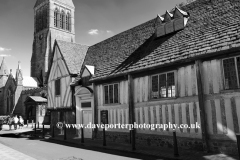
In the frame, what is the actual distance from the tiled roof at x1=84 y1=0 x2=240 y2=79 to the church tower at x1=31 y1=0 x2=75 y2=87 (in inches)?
1422

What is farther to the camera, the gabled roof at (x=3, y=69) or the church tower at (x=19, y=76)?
the gabled roof at (x=3, y=69)

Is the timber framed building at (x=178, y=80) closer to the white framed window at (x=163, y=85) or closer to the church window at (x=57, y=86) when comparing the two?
the white framed window at (x=163, y=85)

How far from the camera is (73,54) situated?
17172 millimetres

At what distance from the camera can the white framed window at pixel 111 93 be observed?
37.9ft

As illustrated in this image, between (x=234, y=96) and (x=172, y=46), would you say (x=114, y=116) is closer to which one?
(x=172, y=46)

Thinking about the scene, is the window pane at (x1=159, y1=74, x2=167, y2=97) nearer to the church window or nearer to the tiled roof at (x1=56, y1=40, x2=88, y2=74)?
the tiled roof at (x1=56, y1=40, x2=88, y2=74)

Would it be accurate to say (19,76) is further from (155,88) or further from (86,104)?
(155,88)

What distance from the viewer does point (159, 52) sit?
987cm

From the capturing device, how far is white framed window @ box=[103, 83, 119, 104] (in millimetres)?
11547

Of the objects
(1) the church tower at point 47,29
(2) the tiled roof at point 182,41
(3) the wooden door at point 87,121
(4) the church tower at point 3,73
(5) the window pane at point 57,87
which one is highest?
(1) the church tower at point 47,29

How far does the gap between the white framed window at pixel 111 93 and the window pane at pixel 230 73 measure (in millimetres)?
5797

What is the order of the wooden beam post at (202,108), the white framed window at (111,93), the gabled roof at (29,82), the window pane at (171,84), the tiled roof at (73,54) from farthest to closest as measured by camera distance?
the gabled roof at (29,82) → the tiled roof at (73,54) → the white framed window at (111,93) → the window pane at (171,84) → the wooden beam post at (202,108)

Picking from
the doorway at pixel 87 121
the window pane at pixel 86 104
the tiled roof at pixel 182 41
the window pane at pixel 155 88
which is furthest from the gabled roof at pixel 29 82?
the window pane at pixel 155 88

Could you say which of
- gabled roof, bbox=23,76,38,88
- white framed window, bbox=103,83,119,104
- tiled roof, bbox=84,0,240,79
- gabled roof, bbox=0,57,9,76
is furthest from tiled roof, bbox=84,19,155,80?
gabled roof, bbox=0,57,9,76
